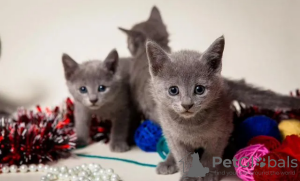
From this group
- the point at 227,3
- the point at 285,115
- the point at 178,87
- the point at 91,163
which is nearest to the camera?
the point at 178,87

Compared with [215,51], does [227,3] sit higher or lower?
higher

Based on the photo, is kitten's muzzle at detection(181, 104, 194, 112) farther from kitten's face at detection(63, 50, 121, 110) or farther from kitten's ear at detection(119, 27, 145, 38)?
kitten's ear at detection(119, 27, 145, 38)

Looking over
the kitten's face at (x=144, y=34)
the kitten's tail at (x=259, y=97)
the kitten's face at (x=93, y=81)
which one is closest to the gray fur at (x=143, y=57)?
Answer: the kitten's face at (x=144, y=34)

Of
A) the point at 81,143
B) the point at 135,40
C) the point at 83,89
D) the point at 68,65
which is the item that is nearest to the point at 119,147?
the point at 81,143

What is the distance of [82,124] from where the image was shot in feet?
5.39

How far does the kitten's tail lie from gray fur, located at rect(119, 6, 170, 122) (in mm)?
337

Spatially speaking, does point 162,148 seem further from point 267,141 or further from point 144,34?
point 144,34

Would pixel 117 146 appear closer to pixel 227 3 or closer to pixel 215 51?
pixel 215 51

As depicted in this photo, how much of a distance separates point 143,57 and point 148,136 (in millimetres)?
394

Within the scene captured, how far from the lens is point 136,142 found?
156 centimetres

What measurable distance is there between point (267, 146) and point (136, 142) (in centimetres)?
59

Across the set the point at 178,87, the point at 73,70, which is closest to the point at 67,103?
the point at 73,70

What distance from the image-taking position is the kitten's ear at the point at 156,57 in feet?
3.72

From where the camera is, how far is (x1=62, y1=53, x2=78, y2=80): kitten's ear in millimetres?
1544
